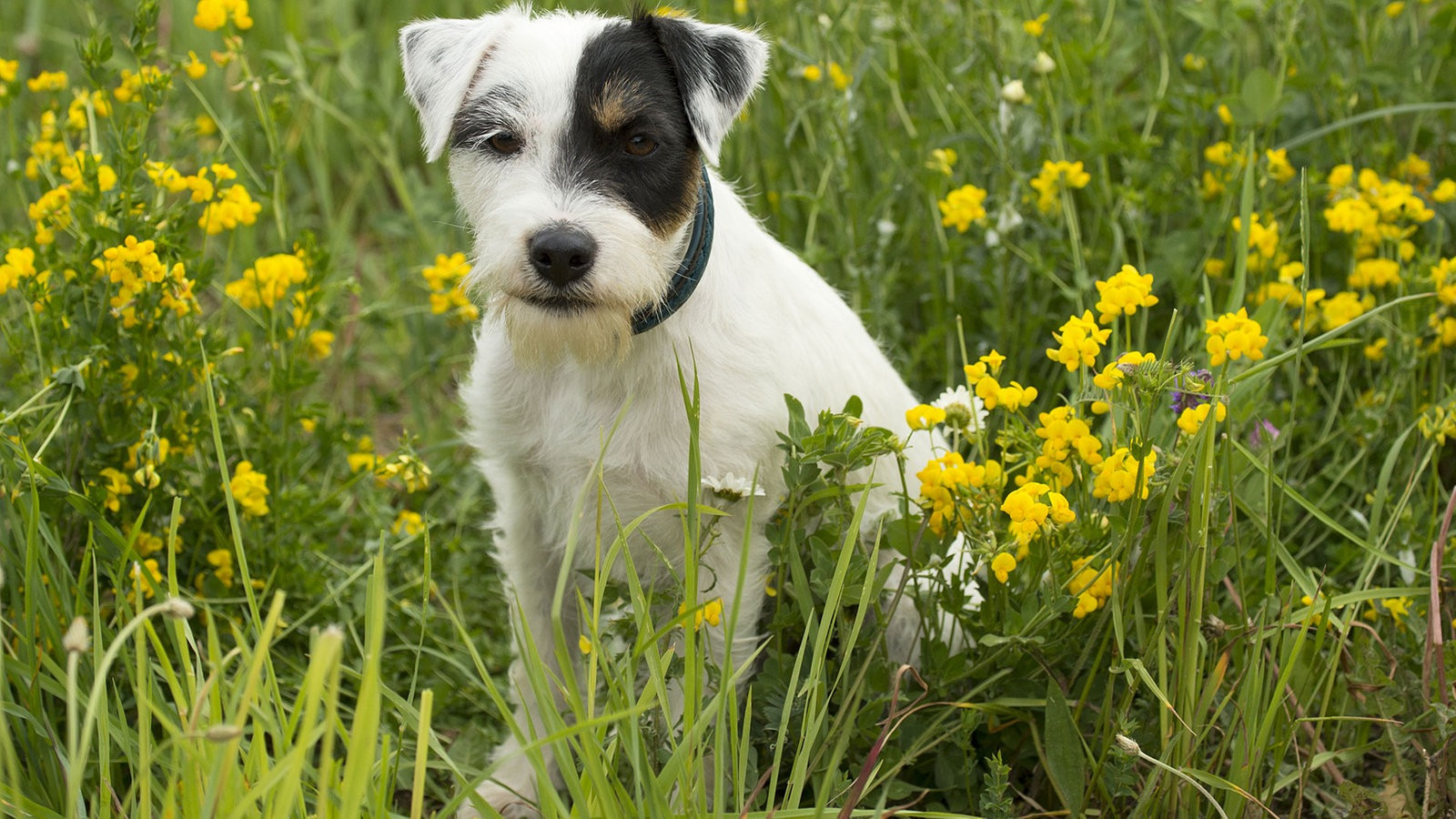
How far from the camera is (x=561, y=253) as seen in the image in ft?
7.83

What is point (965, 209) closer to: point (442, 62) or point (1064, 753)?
point (442, 62)

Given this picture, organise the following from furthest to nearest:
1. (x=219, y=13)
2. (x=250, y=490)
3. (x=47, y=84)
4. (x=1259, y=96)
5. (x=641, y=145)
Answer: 1. (x=1259, y=96)
2. (x=47, y=84)
3. (x=219, y=13)
4. (x=250, y=490)
5. (x=641, y=145)

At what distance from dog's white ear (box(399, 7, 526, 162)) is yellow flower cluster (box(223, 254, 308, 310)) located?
0.55 meters

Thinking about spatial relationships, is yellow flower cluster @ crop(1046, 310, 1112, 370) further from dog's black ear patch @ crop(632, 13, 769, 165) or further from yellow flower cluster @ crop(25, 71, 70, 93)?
yellow flower cluster @ crop(25, 71, 70, 93)

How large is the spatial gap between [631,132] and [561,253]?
328mm

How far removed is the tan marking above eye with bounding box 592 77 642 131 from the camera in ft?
8.19

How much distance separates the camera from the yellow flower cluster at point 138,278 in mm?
2658

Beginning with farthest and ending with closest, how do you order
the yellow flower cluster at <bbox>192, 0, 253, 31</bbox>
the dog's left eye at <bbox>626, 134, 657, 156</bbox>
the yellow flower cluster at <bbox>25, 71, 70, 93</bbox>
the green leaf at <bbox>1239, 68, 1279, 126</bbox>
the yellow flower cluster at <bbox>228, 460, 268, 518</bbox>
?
the green leaf at <bbox>1239, 68, 1279, 126</bbox> < the yellow flower cluster at <bbox>25, 71, 70, 93</bbox> < the yellow flower cluster at <bbox>192, 0, 253, 31</bbox> < the yellow flower cluster at <bbox>228, 460, 268, 518</bbox> < the dog's left eye at <bbox>626, 134, 657, 156</bbox>

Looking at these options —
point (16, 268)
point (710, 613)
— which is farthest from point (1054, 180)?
point (16, 268)

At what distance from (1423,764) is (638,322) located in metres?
1.80

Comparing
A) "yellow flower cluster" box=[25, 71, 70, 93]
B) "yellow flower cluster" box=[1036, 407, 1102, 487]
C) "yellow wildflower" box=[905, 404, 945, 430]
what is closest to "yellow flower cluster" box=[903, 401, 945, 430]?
"yellow wildflower" box=[905, 404, 945, 430]

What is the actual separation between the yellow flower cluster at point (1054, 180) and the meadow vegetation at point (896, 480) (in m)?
0.02

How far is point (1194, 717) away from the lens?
7.72 ft

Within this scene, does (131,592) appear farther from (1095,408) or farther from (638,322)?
(1095,408)
